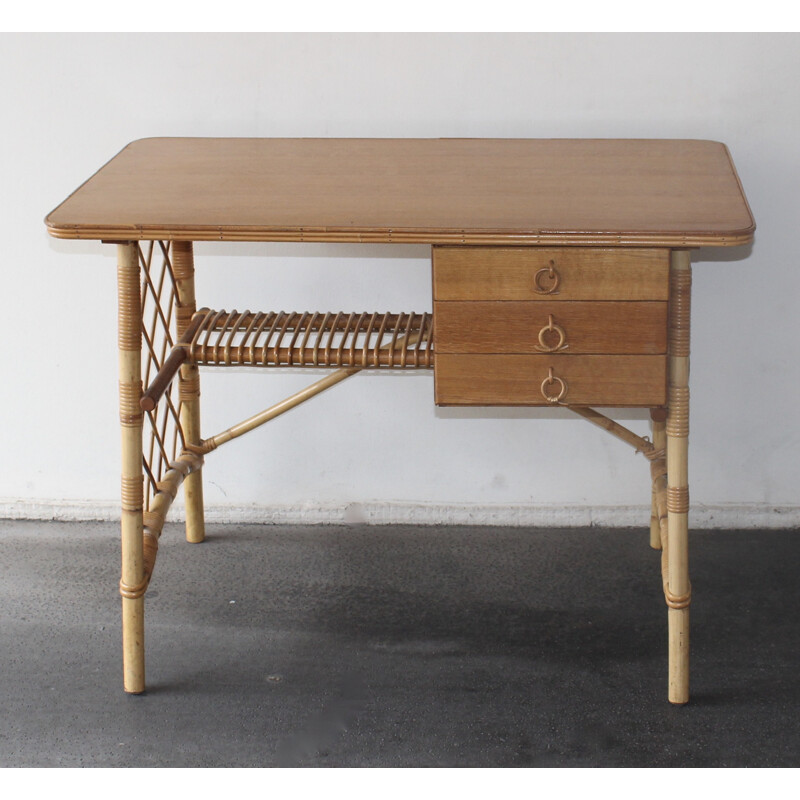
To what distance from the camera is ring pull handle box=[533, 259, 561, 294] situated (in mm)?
2244

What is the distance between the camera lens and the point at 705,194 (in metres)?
2.38

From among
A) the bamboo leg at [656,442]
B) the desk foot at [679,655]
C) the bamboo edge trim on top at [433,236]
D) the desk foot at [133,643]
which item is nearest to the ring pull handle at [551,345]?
the bamboo edge trim on top at [433,236]

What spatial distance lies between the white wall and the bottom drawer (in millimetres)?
781

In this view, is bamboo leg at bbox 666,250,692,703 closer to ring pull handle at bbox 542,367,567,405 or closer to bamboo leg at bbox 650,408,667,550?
bamboo leg at bbox 650,408,667,550

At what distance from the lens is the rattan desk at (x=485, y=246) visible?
2232 millimetres

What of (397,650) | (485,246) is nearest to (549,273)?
(485,246)

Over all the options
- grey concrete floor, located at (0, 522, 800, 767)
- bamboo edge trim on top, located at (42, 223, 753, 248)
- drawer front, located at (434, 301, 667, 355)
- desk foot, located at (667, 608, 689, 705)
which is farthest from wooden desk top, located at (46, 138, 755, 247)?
grey concrete floor, located at (0, 522, 800, 767)

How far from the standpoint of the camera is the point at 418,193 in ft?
7.88

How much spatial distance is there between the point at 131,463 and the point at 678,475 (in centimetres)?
112

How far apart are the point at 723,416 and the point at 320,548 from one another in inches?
44.2

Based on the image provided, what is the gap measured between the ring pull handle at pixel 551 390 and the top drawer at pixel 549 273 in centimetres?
16

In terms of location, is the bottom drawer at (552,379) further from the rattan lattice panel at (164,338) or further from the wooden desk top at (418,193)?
the rattan lattice panel at (164,338)

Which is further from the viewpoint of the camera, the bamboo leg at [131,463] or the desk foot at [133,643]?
the desk foot at [133,643]

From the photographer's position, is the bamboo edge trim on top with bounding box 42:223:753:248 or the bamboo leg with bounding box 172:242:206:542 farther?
the bamboo leg with bounding box 172:242:206:542
